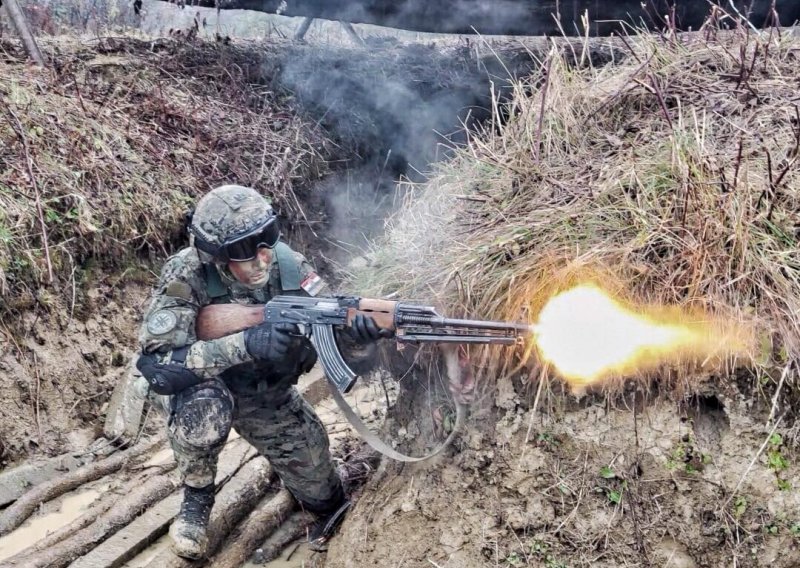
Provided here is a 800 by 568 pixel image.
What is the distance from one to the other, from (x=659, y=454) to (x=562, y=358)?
2.01 ft

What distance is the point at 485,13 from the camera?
29.5ft

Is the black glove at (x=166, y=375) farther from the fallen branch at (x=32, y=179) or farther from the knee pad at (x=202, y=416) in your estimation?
the fallen branch at (x=32, y=179)

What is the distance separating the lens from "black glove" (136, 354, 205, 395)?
4.21 meters

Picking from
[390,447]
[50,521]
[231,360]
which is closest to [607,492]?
[390,447]

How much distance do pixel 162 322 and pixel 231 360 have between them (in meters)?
0.44

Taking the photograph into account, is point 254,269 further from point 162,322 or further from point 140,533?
point 140,533

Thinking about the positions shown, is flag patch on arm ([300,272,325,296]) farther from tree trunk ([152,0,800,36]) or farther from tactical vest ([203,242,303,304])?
tree trunk ([152,0,800,36])

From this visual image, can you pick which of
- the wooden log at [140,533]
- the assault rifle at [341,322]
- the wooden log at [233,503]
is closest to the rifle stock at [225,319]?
the assault rifle at [341,322]

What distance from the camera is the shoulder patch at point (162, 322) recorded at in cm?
424

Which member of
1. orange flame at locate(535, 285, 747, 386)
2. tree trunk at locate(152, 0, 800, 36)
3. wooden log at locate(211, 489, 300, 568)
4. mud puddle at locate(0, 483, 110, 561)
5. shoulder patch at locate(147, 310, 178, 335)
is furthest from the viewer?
tree trunk at locate(152, 0, 800, 36)

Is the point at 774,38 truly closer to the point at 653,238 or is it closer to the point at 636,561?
the point at 653,238

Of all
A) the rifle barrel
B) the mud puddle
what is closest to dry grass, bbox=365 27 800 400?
the rifle barrel

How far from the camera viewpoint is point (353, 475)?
5.19m

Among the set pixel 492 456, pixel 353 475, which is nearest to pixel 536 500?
pixel 492 456
